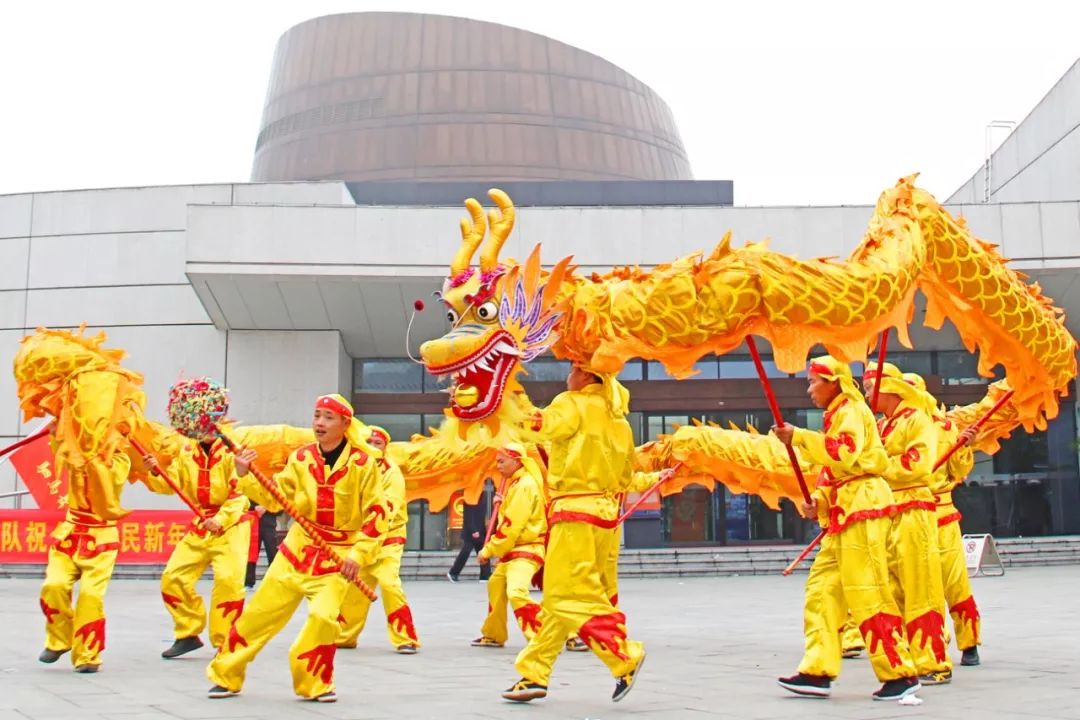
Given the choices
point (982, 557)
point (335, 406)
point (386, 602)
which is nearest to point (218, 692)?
point (335, 406)

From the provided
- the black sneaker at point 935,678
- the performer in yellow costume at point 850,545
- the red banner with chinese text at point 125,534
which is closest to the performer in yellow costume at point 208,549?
the performer in yellow costume at point 850,545

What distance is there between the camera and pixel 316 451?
6.39 meters

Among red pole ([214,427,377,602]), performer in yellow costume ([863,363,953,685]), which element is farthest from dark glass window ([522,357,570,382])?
red pole ([214,427,377,602])

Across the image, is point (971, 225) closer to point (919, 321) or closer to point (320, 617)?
point (919, 321)

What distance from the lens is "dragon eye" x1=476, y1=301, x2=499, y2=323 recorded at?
251 inches

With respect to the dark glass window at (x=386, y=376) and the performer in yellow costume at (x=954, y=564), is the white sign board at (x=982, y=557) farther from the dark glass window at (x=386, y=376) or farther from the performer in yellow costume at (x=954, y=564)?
the dark glass window at (x=386, y=376)

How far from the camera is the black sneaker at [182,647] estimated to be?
8.26 meters

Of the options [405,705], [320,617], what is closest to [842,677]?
[405,705]

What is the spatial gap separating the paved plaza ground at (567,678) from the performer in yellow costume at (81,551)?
0.86ft

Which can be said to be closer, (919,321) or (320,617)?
(320,617)

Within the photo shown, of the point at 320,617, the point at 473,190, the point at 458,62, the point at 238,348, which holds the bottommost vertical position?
the point at 320,617

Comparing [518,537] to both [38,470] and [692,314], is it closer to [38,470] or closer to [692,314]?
[692,314]

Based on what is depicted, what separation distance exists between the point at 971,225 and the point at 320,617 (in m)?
16.1

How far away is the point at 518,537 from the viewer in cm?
869
